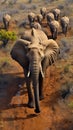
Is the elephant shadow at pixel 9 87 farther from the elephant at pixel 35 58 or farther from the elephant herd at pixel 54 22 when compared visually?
the elephant herd at pixel 54 22

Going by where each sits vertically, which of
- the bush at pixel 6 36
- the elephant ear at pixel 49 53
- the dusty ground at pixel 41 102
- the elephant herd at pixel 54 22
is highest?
the elephant ear at pixel 49 53

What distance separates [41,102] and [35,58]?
115 inches

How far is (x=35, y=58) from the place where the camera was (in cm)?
1205

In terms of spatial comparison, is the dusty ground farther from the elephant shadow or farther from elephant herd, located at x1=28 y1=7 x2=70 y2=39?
elephant herd, located at x1=28 y1=7 x2=70 y2=39

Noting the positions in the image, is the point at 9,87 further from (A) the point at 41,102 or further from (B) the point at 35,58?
(B) the point at 35,58

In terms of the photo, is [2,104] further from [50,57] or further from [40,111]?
[50,57]

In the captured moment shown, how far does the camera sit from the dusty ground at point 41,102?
1291cm

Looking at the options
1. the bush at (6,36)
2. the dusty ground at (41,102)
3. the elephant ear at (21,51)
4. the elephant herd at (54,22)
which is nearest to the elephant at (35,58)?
the elephant ear at (21,51)

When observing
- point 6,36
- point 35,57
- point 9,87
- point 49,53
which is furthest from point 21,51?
point 6,36

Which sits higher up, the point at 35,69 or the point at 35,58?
the point at 35,58

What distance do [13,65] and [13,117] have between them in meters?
4.81

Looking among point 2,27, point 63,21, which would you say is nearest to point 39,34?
point 63,21

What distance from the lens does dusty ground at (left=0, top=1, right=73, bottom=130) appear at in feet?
42.4

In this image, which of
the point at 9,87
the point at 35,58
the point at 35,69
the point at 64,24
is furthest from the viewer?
the point at 64,24
